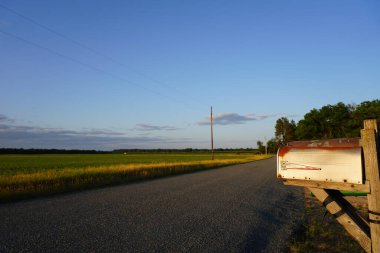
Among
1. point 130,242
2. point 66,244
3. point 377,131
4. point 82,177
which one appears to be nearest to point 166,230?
point 130,242

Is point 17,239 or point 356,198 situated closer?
point 17,239

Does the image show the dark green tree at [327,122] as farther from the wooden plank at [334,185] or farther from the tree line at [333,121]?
the wooden plank at [334,185]

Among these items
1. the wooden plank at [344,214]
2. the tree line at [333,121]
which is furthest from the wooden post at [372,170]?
the tree line at [333,121]

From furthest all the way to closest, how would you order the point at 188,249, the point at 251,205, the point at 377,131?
the point at 251,205
the point at 188,249
the point at 377,131

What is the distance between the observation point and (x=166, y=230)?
7422 mm

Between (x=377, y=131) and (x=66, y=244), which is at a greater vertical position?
(x=377, y=131)

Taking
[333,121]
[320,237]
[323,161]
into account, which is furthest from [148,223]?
[333,121]

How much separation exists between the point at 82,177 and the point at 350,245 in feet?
49.1

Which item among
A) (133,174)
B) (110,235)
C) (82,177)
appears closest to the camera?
(110,235)

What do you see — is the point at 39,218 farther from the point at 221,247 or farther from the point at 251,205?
the point at 251,205

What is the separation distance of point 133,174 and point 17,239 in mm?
15750

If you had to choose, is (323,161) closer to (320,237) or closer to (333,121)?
(320,237)

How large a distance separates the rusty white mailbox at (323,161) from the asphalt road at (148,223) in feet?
8.61

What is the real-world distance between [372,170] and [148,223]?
5769 mm
